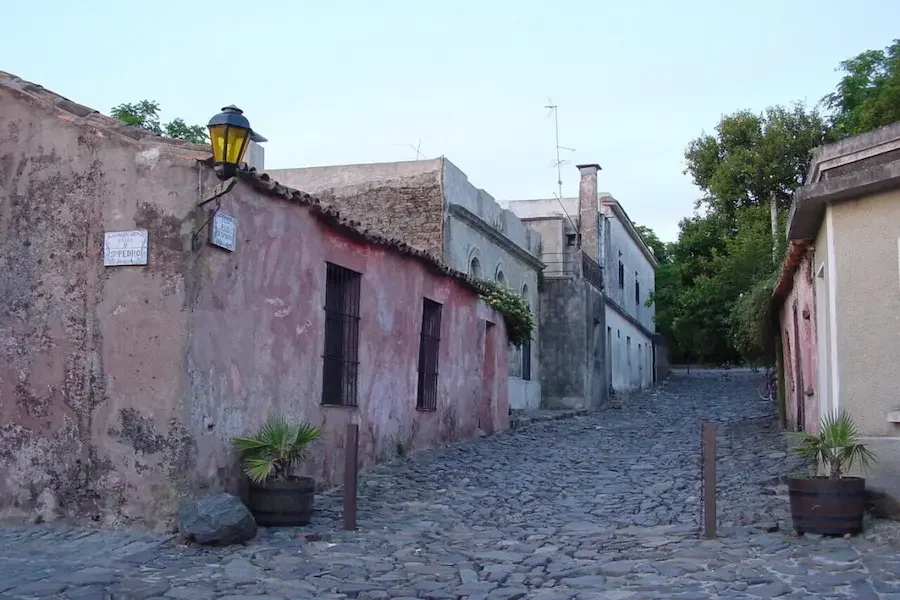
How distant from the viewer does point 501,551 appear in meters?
7.43

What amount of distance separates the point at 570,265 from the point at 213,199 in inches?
723

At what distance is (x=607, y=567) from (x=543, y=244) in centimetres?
1940

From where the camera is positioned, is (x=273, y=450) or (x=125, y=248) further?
(x=273, y=450)

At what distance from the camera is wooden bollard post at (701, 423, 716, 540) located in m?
A: 7.54

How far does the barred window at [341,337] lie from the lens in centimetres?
1062

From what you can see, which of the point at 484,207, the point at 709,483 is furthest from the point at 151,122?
the point at 709,483

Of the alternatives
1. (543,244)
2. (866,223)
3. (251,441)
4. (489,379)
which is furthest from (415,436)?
(543,244)

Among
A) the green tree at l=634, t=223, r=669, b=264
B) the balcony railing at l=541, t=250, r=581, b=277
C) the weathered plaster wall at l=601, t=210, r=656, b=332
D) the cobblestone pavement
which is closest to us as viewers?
the cobblestone pavement

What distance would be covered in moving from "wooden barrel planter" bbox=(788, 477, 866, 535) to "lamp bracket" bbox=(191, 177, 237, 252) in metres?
5.10

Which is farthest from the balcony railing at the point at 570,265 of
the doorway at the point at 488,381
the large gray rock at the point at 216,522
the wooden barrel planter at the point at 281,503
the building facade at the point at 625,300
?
the large gray rock at the point at 216,522

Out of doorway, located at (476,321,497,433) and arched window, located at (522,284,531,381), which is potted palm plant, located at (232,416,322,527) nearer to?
doorway, located at (476,321,497,433)

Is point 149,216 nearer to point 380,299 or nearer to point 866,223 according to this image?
point 380,299

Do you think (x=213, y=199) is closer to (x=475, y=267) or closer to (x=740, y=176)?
(x=475, y=267)

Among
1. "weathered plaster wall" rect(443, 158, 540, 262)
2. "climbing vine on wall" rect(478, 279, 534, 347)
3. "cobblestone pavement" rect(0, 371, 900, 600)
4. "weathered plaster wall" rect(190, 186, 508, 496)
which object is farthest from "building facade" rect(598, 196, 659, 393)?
"cobblestone pavement" rect(0, 371, 900, 600)
